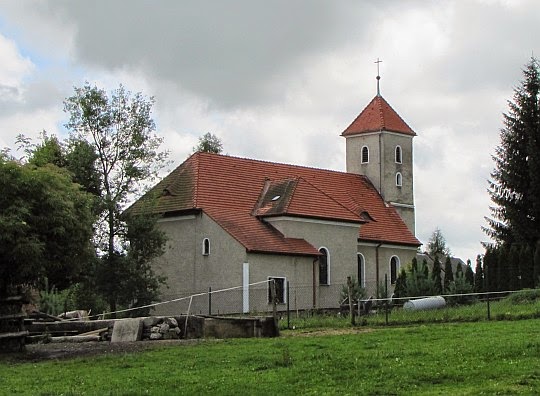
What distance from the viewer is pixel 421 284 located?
4681 centimetres

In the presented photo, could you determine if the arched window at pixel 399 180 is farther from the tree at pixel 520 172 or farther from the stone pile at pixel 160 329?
the stone pile at pixel 160 329

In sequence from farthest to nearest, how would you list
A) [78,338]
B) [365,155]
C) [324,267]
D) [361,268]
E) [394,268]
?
1. [365,155]
2. [394,268]
3. [361,268]
4. [324,267]
5. [78,338]

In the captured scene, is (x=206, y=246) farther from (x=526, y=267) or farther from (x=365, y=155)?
(x=365, y=155)

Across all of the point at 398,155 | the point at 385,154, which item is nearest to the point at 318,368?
the point at 385,154

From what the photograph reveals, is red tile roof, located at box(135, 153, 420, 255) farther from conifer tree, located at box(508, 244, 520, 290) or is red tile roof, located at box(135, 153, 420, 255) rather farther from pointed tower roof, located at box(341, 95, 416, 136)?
conifer tree, located at box(508, 244, 520, 290)

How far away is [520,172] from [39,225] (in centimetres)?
3400

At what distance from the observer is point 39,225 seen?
25.8 meters

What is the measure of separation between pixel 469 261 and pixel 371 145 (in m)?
18.3

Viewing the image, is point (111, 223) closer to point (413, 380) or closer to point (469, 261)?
point (469, 261)

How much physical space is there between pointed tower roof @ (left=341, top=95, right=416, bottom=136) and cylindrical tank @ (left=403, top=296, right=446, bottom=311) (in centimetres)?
2849

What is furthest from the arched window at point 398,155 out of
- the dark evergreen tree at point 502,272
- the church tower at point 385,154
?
→ the dark evergreen tree at point 502,272

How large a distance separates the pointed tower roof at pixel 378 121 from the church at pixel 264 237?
585cm

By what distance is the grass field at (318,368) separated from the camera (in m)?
17.8

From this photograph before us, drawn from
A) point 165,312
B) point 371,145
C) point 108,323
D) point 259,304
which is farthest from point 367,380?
point 371,145
